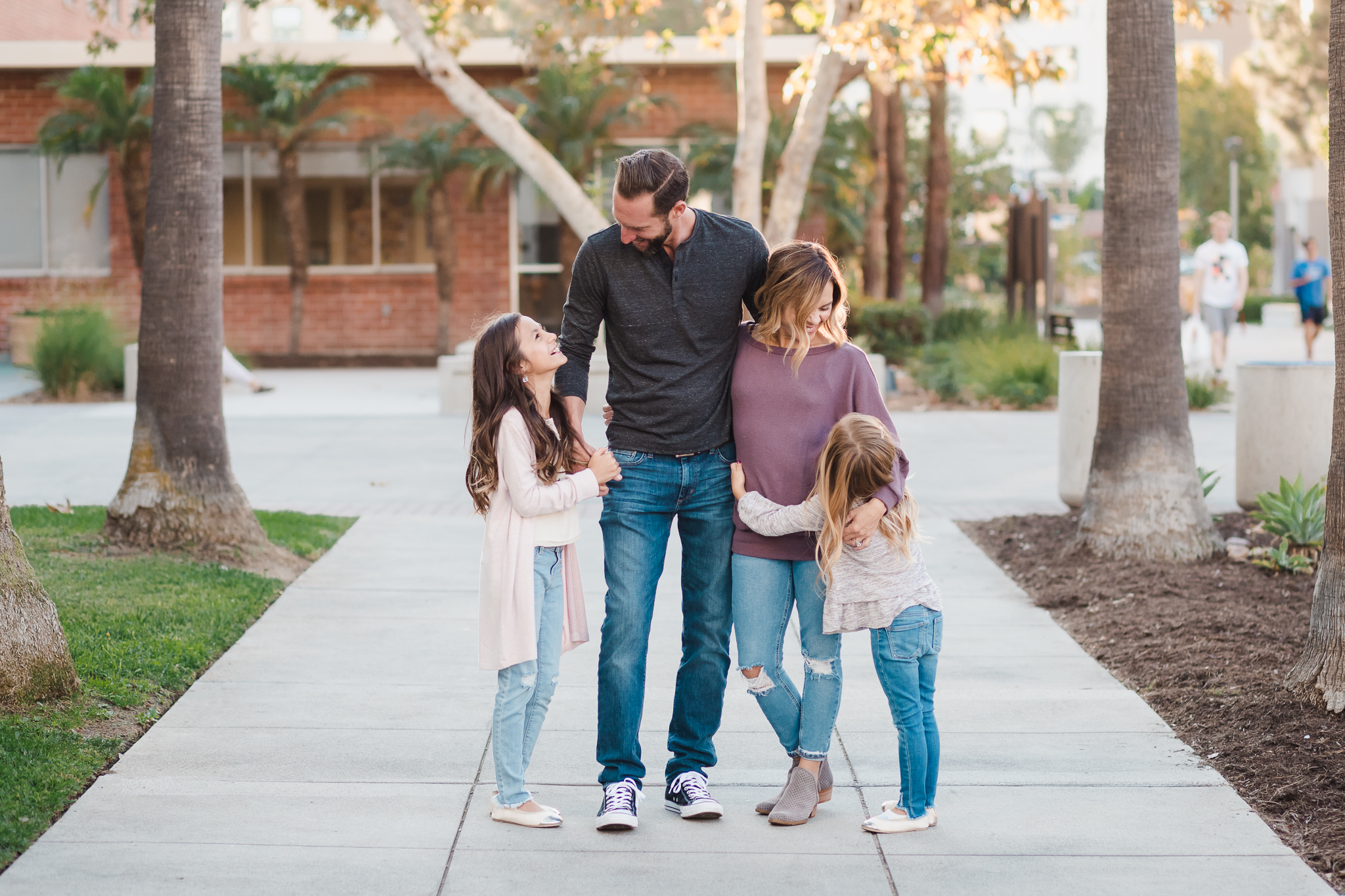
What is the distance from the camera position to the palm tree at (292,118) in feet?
69.2

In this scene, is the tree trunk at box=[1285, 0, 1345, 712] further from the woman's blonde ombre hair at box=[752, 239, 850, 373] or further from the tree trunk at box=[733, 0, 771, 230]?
the tree trunk at box=[733, 0, 771, 230]

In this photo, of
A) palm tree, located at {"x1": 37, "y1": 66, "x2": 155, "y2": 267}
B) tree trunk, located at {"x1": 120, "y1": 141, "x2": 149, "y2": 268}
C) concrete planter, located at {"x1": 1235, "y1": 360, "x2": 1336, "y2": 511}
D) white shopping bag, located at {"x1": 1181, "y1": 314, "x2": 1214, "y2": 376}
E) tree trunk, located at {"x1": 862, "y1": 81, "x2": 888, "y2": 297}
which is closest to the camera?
concrete planter, located at {"x1": 1235, "y1": 360, "x2": 1336, "y2": 511}

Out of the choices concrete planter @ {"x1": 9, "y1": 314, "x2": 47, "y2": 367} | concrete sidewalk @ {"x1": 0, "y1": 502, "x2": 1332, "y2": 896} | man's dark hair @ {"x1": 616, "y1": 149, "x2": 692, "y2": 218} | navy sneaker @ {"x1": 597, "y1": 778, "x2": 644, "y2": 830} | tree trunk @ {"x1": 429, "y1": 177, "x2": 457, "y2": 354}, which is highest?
tree trunk @ {"x1": 429, "y1": 177, "x2": 457, "y2": 354}

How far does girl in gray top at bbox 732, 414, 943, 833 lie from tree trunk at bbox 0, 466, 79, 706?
A: 2.48 m

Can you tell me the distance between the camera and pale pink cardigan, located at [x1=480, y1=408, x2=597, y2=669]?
12.9 ft

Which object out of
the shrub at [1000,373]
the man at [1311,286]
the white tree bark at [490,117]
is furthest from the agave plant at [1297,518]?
the man at [1311,286]

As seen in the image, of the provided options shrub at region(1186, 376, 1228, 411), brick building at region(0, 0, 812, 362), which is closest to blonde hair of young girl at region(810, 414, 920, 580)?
shrub at region(1186, 376, 1228, 411)

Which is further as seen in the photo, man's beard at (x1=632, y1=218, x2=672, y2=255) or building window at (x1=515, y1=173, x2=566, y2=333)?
building window at (x1=515, y1=173, x2=566, y2=333)

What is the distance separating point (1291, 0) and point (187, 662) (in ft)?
155

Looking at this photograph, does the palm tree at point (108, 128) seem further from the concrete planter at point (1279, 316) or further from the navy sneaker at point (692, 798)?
the concrete planter at point (1279, 316)

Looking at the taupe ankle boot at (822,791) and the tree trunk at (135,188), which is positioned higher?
the tree trunk at (135,188)

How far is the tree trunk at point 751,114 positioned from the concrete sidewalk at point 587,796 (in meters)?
8.44

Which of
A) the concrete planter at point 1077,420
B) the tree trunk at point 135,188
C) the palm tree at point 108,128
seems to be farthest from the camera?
the tree trunk at point 135,188

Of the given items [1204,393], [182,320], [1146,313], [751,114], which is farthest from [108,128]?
[1146,313]
